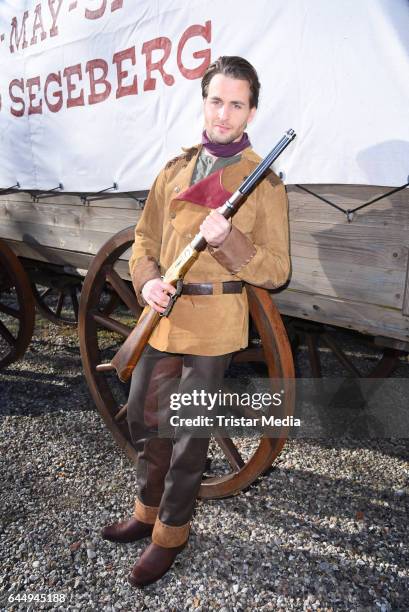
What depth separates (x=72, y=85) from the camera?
2490 mm

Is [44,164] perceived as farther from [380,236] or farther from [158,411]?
[380,236]

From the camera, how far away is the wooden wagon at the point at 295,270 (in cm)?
171

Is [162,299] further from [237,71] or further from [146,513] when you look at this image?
[146,513]

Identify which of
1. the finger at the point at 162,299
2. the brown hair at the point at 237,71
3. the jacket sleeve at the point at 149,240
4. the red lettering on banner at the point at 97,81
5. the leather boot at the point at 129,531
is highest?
the red lettering on banner at the point at 97,81

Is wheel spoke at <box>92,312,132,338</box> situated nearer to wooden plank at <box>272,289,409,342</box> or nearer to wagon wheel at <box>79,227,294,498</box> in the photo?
wagon wheel at <box>79,227,294,498</box>

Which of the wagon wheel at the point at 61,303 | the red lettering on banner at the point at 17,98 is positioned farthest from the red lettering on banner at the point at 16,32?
the wagon wheel at the point at 61,303

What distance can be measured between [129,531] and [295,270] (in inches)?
48.2

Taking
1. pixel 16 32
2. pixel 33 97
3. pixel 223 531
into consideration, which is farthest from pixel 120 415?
pixel 16 32

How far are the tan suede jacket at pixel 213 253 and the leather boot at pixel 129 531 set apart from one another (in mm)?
785

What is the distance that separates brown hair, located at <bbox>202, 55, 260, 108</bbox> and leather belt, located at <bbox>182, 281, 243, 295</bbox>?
58cm

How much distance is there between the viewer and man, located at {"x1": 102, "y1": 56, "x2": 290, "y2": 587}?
1615 mm

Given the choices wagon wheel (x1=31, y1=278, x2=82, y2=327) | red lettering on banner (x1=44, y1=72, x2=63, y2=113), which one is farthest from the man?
wagon wheel (x1=31, y1=278, x2=82, y2=327)

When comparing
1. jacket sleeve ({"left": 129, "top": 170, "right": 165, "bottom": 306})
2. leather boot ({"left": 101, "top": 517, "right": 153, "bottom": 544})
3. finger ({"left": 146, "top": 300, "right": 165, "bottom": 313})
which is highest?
jacket sleeve ({"left": 129, "top": 170, "right": 165, "bottom": 306})

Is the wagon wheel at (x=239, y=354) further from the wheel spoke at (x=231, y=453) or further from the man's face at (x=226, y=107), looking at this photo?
the man's face at (x=226, y=107)
